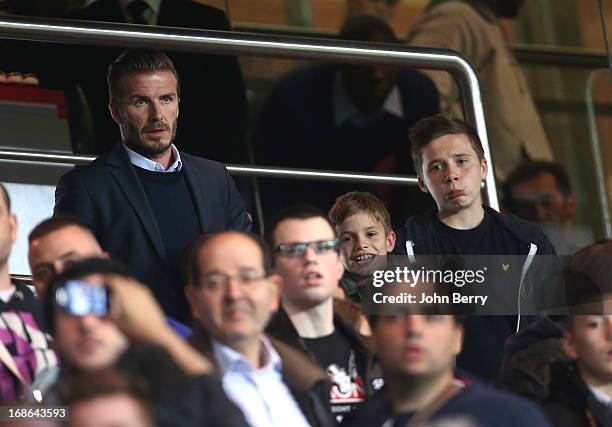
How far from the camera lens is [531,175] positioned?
548 centimetres

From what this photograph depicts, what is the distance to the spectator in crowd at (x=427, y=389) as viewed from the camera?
→ 2.33m

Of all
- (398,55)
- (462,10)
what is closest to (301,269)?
(398,55)

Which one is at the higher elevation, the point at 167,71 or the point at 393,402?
the point at 167,71

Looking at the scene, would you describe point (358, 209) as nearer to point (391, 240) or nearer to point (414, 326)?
point (391, 240)

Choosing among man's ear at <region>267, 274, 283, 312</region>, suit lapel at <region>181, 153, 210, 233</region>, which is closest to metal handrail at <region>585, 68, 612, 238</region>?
suit lapel at <region>181, 153, 210, 233</region>

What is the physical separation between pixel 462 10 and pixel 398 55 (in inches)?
69.8

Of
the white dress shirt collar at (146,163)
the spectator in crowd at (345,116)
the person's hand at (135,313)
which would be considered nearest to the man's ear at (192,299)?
the person's hand at (135,313)

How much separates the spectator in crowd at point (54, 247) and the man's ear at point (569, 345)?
822 millimetres

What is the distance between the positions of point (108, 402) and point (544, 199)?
11.5 ft

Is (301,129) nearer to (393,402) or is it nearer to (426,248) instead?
(426,248)

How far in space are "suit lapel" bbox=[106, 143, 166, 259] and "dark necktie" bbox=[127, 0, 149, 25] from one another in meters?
1.40

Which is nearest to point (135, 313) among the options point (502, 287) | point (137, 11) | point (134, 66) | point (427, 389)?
point (427, 389)

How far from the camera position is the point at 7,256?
2508 mm

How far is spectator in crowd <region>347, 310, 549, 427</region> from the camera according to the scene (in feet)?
7.64
